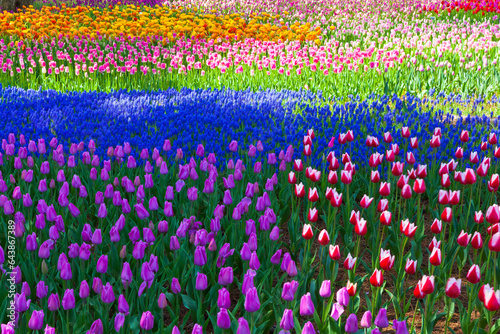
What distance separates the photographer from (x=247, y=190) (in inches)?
133

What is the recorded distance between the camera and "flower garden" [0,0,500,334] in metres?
2.53

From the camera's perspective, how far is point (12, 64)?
8.98m

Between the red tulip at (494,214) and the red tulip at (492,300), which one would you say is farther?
the red tulip at (494,214)

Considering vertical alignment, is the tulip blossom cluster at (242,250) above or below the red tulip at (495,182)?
below

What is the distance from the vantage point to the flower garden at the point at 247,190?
99.7 inches

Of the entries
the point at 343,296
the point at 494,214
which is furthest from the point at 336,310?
the point at 494,214

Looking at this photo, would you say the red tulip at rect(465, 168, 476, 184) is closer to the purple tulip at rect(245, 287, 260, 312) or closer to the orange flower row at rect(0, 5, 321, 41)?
the purple tulip at rect(245, 287, 260, 312)

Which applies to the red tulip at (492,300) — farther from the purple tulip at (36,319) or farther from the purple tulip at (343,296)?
the purple tulip at (36,319)

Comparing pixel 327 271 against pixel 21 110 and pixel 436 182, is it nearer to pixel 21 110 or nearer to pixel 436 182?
pixel 436 182

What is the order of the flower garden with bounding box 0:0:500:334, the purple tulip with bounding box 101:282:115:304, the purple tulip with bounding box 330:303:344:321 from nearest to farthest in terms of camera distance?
the purple tulip with bounding box 330:303:344:321
the purple tulip with bounding box 101:282:115:304
the flower garden with bounding box 0:0:500:334

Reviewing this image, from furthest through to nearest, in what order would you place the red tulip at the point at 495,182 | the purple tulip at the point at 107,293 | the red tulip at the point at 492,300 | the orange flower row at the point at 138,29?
the orange flower row at the point at 138,29 → the red tulip at the point at 495,182 → the purple tulip at the point at 107,293 → the red tulip at the point at 492,300

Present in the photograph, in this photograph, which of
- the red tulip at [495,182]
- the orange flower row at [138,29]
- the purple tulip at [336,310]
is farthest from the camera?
the orange flower row at [138,29]

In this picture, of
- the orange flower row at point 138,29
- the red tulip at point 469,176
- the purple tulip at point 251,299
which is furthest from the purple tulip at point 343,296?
the orange flower row at point 138,29

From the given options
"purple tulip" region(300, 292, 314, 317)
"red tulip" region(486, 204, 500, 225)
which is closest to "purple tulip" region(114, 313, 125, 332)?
"purple tulip" region(300, 292, 314, 317)
